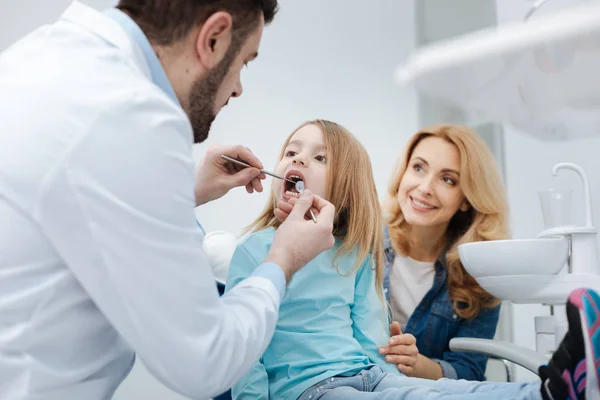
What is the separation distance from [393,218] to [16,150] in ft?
4.87

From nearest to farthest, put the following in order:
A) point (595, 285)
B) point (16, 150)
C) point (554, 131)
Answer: point (16, 150) < point (595, 285) < point (554, 131)

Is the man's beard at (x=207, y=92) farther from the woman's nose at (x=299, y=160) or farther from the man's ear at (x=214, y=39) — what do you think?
the woman's nose at (x=299, y=160)

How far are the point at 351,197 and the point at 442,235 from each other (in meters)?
0.54

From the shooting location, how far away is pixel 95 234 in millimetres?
821

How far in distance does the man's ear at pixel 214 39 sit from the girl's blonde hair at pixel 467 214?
45.6 inches

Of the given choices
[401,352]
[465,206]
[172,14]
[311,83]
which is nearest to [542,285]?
[401,352]

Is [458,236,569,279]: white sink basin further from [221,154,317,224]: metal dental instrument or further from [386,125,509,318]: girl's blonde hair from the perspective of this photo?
[221,154,317,224]: metal dental instrument

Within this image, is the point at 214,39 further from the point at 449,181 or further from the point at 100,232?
the point at 449,181

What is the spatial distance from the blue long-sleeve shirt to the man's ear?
0.57 m

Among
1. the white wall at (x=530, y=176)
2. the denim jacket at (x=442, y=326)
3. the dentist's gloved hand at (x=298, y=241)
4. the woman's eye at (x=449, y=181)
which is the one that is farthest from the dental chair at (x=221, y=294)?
the white wall at (x=530, y=176)

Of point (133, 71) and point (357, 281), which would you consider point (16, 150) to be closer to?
point (133, 71)

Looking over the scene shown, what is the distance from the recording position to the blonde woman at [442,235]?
1943 mm

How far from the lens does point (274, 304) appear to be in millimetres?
1019

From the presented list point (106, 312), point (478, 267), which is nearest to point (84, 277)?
point (106, 312)
